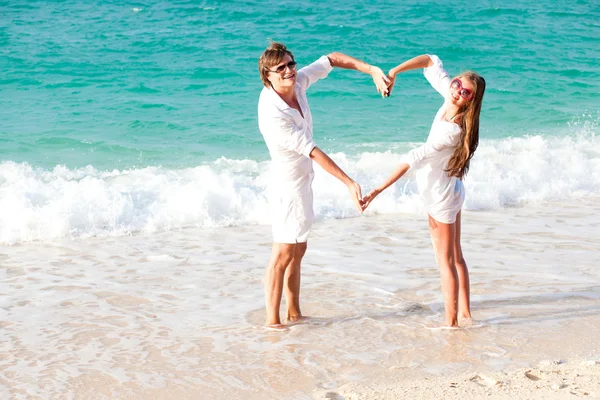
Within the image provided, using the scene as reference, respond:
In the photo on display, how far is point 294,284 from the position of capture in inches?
209

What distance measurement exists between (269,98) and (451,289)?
65.9 inches

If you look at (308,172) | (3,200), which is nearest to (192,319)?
(308,172)

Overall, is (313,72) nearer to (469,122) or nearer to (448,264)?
(469,122)

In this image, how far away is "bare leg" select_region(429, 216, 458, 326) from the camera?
505 centimetres

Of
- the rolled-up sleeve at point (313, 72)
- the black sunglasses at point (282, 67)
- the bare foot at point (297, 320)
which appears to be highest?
the black sunglasses at point (282, 67)

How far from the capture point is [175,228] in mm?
8055

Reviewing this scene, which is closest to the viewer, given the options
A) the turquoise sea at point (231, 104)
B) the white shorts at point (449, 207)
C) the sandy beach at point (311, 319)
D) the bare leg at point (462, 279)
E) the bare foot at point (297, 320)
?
the sandy beach at point (311, 319)

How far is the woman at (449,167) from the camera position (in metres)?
4.74

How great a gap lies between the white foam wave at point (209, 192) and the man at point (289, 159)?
10.1ft

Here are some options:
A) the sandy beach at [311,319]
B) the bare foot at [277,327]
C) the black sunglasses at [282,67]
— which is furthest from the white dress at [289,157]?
the sandy beach at [311,319]

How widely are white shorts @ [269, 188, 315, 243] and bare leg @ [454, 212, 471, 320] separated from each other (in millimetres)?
970

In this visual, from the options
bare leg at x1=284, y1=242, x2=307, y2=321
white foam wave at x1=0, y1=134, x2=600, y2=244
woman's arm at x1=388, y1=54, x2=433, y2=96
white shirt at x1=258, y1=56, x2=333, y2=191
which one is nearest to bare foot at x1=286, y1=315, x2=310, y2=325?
bare leg at x1=284, y1=242, x2=307, y2=321

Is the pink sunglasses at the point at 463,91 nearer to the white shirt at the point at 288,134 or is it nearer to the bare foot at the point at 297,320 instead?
the white shirt at the point at 288,134

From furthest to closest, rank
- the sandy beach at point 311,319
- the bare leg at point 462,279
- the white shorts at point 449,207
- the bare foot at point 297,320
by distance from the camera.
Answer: the bare foot at point 297,320
the bare leg at point 462,279
the white shorts at point 449,207
the sandy beach at point 311,319
